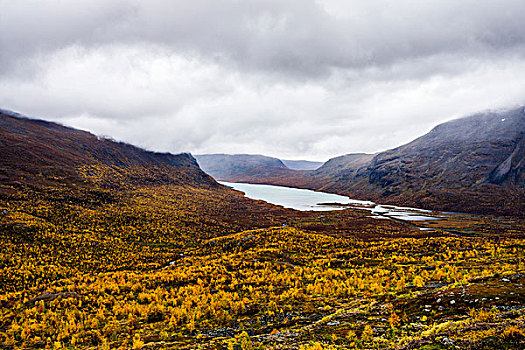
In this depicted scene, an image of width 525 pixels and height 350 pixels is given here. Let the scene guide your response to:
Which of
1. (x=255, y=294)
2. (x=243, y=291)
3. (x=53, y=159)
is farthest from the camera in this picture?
(x=53, y=159)

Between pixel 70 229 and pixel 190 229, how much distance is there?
2683cm

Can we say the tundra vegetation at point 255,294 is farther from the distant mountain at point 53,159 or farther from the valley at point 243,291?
the distant mountain at point 53,159

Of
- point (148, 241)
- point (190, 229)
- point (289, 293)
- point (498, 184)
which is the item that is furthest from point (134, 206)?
point (498, 184)

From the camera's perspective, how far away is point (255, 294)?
72.8ft

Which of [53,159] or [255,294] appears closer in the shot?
[255,294]

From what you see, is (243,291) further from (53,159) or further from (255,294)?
(53,159)

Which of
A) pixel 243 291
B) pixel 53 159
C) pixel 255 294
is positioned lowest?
pixel 243 291

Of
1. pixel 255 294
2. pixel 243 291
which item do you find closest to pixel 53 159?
pixel 243 291

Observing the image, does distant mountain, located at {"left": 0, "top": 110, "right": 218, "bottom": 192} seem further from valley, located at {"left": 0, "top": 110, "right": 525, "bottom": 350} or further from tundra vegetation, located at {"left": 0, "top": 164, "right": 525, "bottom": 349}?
tundra vegetation, located at {"left": 0, "top": 164, "right": 525, "bottom": 349}

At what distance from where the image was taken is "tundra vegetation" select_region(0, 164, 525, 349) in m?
12.4

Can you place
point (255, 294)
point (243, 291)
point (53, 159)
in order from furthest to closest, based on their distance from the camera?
point (53, 159), point (243, 291), point (255, 294)

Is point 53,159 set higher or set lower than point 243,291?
higher

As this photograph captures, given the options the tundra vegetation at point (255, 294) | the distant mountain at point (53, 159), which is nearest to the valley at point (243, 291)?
the tundra vegetation at point (255, 294)

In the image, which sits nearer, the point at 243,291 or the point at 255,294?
the point at 255,294
